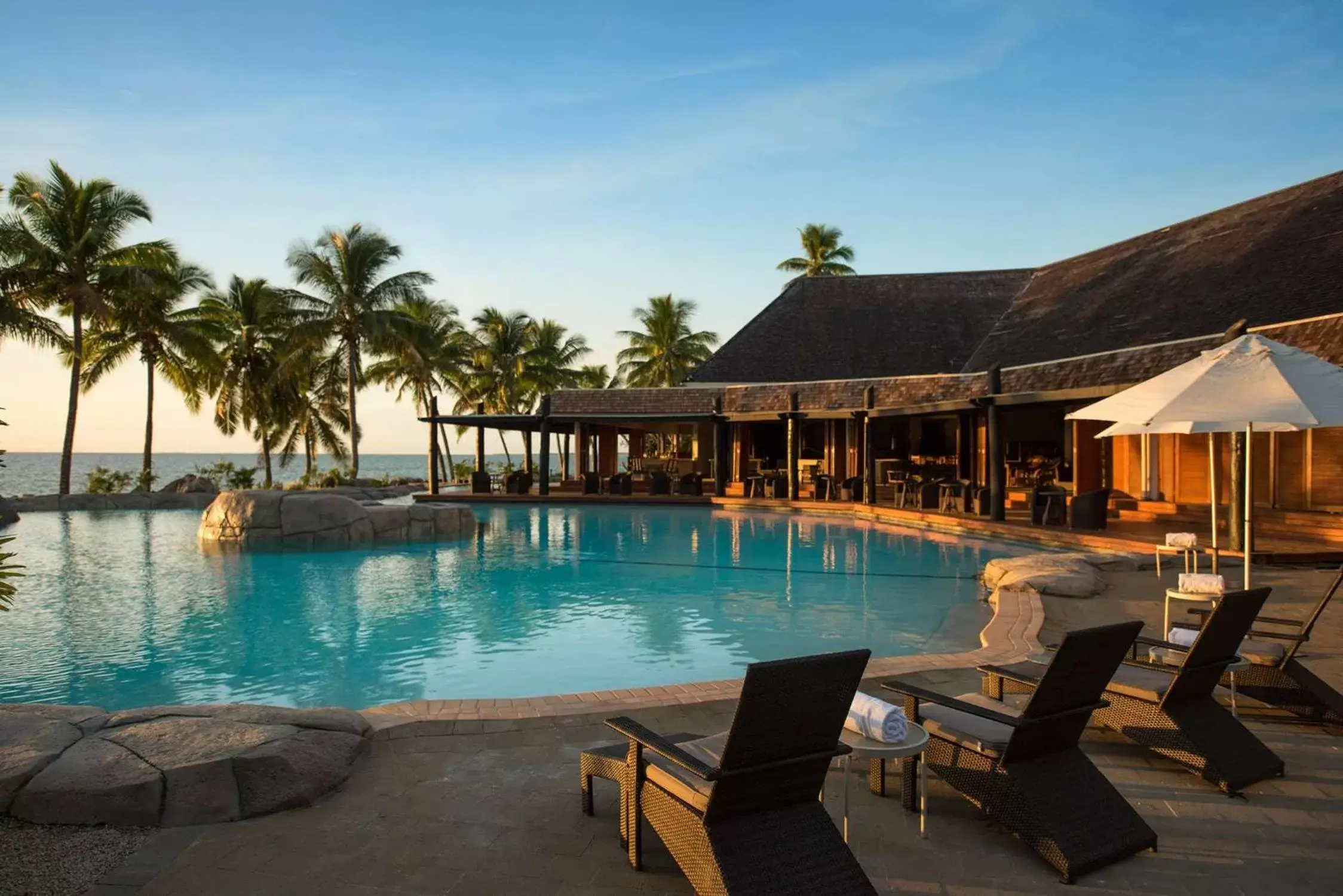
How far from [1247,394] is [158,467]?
109m

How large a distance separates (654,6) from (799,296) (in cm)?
1658

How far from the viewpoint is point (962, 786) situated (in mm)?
3121

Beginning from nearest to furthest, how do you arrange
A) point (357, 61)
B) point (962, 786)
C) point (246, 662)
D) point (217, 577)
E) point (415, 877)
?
point (415, 877), point (962, 786), point (246, 662), point (357, 61), point (217, 577)

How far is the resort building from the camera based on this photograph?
14.5 m

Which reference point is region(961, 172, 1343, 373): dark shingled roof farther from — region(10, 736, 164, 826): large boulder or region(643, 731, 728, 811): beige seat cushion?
region(10, 736, 164, 826): large boulder

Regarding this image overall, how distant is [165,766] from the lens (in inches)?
134

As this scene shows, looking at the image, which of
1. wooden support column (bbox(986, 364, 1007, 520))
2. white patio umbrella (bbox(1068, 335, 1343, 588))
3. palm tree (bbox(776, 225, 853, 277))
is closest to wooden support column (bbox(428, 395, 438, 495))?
wooden support column (bbox(986, 364, 1007, 520))

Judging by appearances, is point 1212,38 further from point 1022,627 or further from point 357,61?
point 357,61

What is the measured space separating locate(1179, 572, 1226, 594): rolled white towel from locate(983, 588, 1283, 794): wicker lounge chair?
1721mm

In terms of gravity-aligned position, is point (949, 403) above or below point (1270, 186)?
below

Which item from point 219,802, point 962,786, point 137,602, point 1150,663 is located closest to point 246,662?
point 137,602

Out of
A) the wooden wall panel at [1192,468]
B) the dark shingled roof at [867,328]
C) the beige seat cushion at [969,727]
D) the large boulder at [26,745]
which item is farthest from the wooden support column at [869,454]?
the large boulder at [26,745]

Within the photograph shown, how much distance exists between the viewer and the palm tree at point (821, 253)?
3928cm

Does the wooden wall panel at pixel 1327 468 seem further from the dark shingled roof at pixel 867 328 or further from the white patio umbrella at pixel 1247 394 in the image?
the dark shingled roof at pixel 867 328
